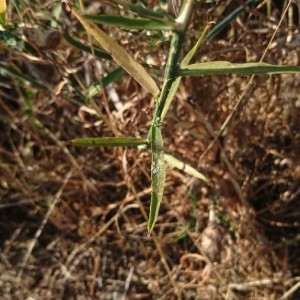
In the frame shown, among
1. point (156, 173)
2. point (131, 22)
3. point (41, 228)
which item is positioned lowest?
point (156, 173)

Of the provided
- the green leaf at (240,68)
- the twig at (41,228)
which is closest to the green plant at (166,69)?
the green leaf at (240,68)

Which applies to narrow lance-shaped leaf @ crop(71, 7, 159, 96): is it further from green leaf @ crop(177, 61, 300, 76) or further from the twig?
the twig

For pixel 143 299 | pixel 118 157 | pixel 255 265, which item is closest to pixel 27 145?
pixel 118 157

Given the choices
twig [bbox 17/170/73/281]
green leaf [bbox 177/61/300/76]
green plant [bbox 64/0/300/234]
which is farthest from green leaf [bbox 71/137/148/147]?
twig [bbox 17/170/73/281]

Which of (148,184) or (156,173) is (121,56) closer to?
(156,173)

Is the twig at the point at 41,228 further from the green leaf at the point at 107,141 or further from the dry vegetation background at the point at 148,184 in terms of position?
the green leaf at the point at 107,141

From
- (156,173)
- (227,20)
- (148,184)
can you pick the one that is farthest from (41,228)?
(156,173)
